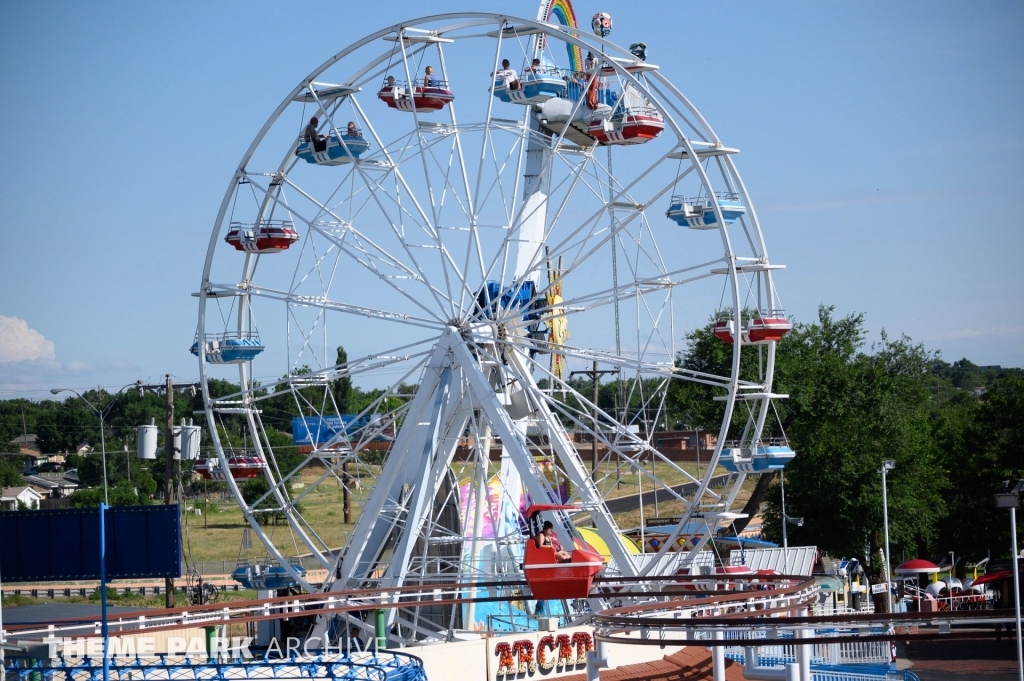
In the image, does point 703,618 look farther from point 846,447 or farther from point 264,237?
point 846,447

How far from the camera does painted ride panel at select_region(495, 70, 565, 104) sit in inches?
1167

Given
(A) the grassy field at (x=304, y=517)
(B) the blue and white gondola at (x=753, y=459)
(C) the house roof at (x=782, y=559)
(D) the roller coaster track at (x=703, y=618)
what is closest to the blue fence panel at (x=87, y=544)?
(D) the roller coaster track at (x=703, y=618)

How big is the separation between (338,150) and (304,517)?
30.9 meters

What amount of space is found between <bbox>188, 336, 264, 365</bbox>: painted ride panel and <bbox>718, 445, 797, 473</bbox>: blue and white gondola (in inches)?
456

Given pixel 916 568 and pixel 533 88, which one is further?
pixel 916 568

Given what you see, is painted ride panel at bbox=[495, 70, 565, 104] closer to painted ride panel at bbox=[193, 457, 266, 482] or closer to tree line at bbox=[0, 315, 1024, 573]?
painted ride panel at bbox=[193, 457, 266, 482]

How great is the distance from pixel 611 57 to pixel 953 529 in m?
36.5

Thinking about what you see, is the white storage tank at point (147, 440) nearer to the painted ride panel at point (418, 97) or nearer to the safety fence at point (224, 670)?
the painted ride panel at point (418, 97)

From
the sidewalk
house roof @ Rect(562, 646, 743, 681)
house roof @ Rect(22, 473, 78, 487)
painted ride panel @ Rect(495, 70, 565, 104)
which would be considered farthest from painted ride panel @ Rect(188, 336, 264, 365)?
house roof @ Rect(22, 473, 78, 487)

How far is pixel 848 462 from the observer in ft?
171

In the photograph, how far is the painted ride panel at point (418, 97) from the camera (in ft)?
99.3

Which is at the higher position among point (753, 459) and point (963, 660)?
point (753, 459)

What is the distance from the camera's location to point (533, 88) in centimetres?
2969

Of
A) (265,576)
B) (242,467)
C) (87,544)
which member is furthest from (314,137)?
(87,544)
